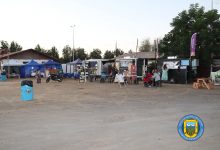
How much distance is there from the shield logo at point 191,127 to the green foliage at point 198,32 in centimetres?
2476

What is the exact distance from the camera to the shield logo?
453 cm

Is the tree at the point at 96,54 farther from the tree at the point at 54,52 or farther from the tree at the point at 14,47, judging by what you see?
the tree at the point at 14,47

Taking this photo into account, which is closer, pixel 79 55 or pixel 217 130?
pixel 217 130

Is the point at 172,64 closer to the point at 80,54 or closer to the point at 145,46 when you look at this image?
the point at 80,54

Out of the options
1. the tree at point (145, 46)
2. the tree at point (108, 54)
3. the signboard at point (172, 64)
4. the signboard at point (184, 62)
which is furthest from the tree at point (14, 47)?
the signboard at point (184, 62)

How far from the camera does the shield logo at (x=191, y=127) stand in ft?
14.9

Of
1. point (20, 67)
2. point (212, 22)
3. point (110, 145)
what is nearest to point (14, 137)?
point (110, 145)

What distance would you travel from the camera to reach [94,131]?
7027 millimetres

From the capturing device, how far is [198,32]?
2866 cm

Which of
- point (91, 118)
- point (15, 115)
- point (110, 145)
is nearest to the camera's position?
point (110, 145)

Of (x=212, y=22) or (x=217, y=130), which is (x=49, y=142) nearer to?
(x=217, y=130)

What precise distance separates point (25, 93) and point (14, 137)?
24.2ft

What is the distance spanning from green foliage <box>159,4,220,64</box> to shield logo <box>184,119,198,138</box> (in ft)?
81.2

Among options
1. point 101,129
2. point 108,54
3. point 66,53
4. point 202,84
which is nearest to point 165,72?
point 202,84
